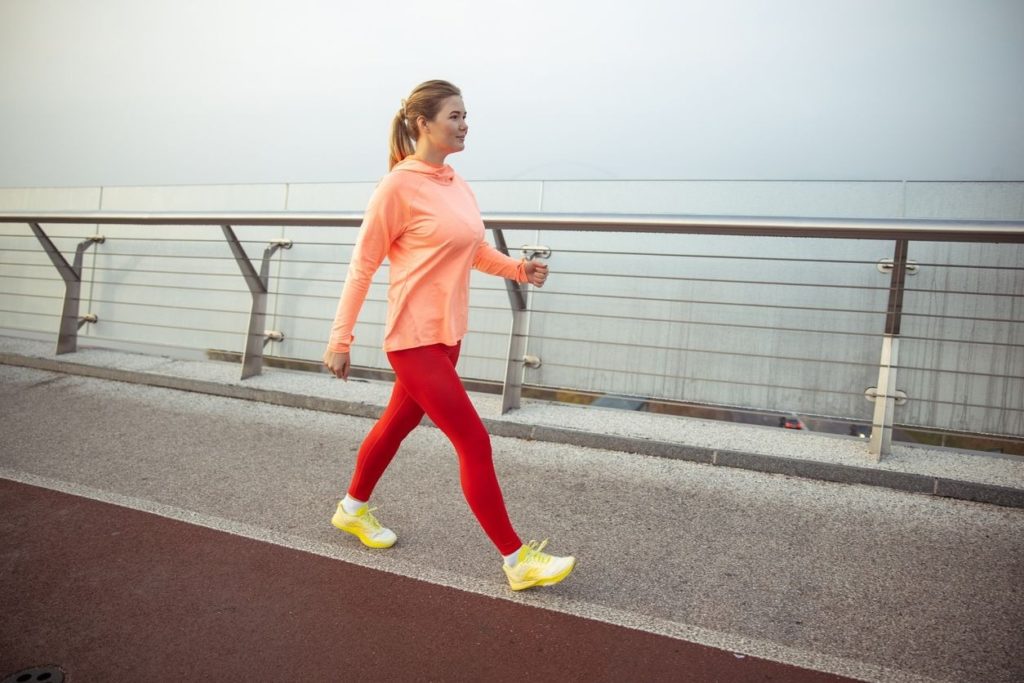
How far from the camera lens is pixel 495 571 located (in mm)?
2531

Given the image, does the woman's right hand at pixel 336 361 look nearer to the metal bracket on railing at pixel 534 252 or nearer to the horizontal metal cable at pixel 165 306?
the metal bracket on railing at pixel 534 252

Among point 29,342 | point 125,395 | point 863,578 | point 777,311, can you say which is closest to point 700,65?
point 777,311

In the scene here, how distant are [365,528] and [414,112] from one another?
162 cm

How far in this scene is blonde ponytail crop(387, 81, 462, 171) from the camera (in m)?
2.36

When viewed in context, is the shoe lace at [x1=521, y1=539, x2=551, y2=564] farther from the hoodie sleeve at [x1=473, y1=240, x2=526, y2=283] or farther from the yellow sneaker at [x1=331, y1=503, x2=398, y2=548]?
the hoodie sleeve at [x1=473, y1=240, x2=526, y2=283]

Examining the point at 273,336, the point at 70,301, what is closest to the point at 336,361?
the point at 273,336

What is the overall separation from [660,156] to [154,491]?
413cm

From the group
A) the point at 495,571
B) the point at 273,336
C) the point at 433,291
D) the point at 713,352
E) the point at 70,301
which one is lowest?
the point at 495,571

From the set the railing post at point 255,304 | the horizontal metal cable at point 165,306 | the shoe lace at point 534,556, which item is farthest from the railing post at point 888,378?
the horizontal metal cable at point 165,306

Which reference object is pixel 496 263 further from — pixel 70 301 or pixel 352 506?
pixel 70 301

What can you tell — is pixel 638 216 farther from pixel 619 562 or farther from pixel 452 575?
pixel 452 575

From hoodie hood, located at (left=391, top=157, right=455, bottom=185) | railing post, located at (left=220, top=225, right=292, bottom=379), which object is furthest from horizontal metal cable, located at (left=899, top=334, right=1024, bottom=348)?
railing post, located at (left=220, top=225, right=292, bottom=379)

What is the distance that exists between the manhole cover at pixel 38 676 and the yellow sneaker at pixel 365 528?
105 centimetres

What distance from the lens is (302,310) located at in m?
5.60
